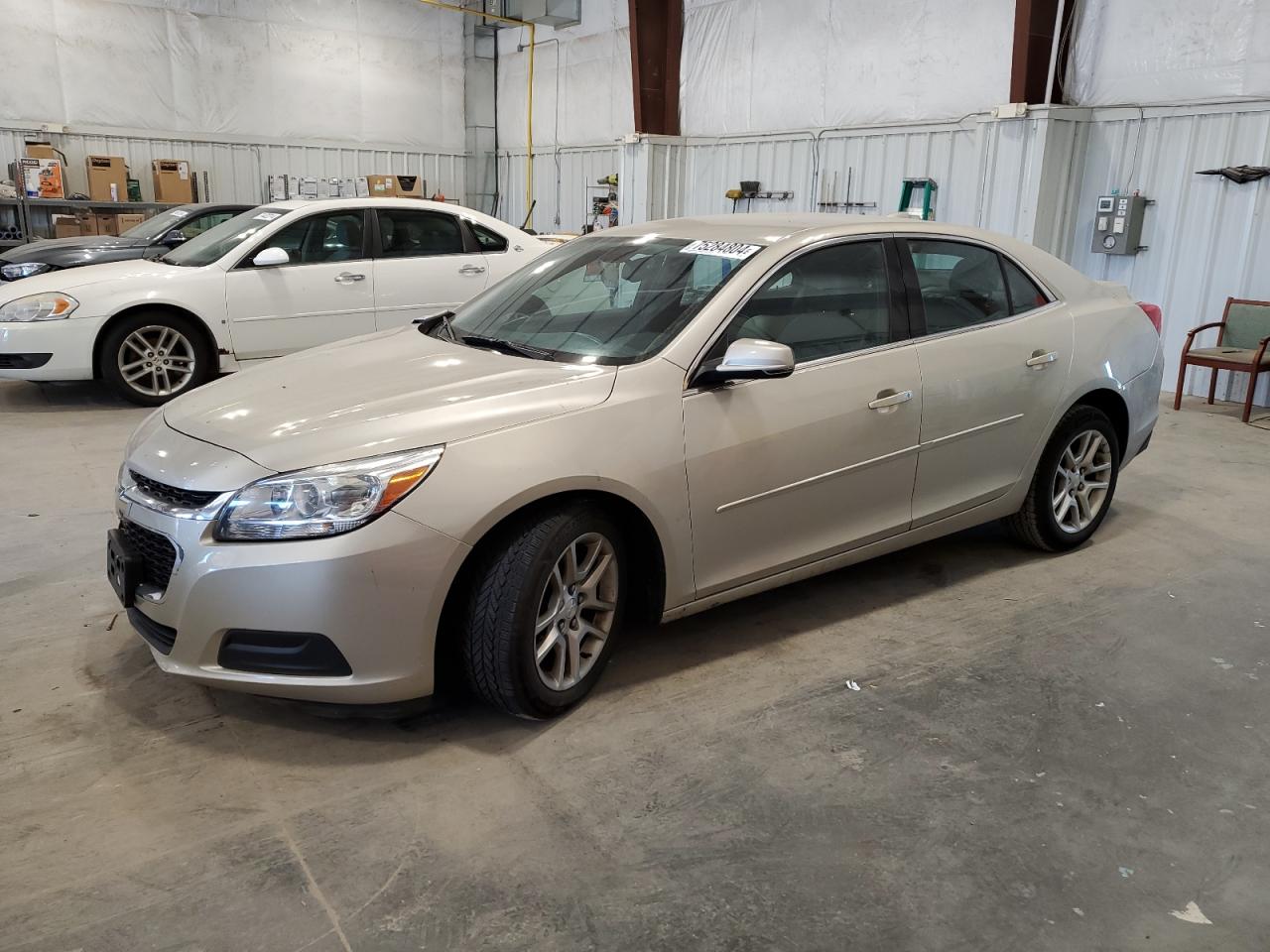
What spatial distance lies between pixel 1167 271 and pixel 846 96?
4.19 metres

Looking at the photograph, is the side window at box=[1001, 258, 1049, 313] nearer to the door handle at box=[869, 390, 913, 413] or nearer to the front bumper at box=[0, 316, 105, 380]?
the door handle at box=[869, 390, 913, 413]

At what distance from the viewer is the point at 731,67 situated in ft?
41.0

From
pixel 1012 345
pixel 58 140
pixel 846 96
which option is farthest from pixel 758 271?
pixel 58 140

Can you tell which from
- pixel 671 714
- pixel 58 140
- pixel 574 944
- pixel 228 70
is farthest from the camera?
pixel 228 70

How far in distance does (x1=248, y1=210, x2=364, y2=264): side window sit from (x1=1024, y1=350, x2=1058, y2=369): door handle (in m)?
5.05

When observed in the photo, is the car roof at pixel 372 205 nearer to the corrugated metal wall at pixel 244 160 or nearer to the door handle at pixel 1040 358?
the door handle at pixel 1040 358

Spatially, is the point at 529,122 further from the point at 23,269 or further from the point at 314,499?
the point at 314,499

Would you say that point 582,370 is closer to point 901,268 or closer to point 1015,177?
point 901,268

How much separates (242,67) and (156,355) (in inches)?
389

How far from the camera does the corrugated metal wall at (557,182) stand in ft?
49.8

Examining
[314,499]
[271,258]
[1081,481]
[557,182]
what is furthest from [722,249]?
[557,182]

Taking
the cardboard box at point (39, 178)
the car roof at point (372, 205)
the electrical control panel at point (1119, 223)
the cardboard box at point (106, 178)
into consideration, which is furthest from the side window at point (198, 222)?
the electrical control panel at point (1119, 223)

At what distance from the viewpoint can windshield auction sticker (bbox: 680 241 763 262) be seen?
3355 mm

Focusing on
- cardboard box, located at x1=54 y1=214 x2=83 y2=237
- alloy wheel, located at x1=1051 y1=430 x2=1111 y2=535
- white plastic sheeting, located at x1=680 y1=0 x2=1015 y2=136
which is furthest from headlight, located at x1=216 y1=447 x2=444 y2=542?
cardboard box, located at x1=54 y1=214 x2=83 y2=237
